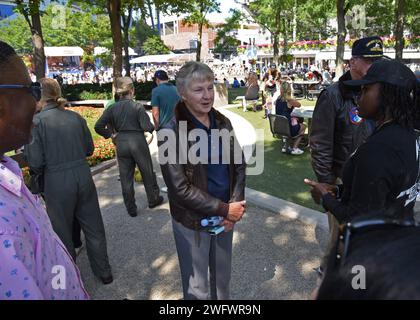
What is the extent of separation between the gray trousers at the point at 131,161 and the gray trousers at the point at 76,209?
158cm

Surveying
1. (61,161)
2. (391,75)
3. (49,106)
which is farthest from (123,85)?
(391,75)

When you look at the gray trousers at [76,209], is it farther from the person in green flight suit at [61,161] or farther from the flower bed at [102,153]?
the flower bed at [102,153]

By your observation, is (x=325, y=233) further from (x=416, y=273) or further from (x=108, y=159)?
(x=108, y=159)

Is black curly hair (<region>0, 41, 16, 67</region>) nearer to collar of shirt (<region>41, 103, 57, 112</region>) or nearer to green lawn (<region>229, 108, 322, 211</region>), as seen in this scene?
collar of shirt (<region>41, 103, 57, 112</region>)

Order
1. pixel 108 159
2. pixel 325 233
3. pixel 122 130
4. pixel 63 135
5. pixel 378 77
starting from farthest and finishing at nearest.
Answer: pixel 108 159 < pixel 122 130 < pixel 325 233 < pixel 63 135 < pixel 378 77

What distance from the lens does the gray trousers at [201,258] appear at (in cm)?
280

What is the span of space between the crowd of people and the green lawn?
2.50m

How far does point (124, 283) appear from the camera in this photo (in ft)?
12.6

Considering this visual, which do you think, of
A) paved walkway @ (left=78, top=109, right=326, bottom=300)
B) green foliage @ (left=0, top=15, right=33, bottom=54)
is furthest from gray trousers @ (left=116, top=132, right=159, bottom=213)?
green foliage @ (left=0, top=15, right=33, bottom=54)

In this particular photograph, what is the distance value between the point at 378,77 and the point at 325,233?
288 cm

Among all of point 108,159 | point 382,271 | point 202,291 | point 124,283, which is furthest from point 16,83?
point 108,159

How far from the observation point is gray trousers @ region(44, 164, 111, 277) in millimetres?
3525

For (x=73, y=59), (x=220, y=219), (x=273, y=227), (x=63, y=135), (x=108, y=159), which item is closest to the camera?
(x=220, y=219)

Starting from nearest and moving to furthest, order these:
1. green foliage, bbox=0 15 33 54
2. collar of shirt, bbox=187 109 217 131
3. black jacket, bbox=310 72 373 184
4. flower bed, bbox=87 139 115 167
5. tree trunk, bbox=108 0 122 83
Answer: collar of shirt, bbox=187 109 217 131
black jacket, bbox=310 72 373 184
flower bed, bbox=87 139 115 167
tree trunk, bbox=108 0 122 83
green foliage, bbox=0 15 33 54
